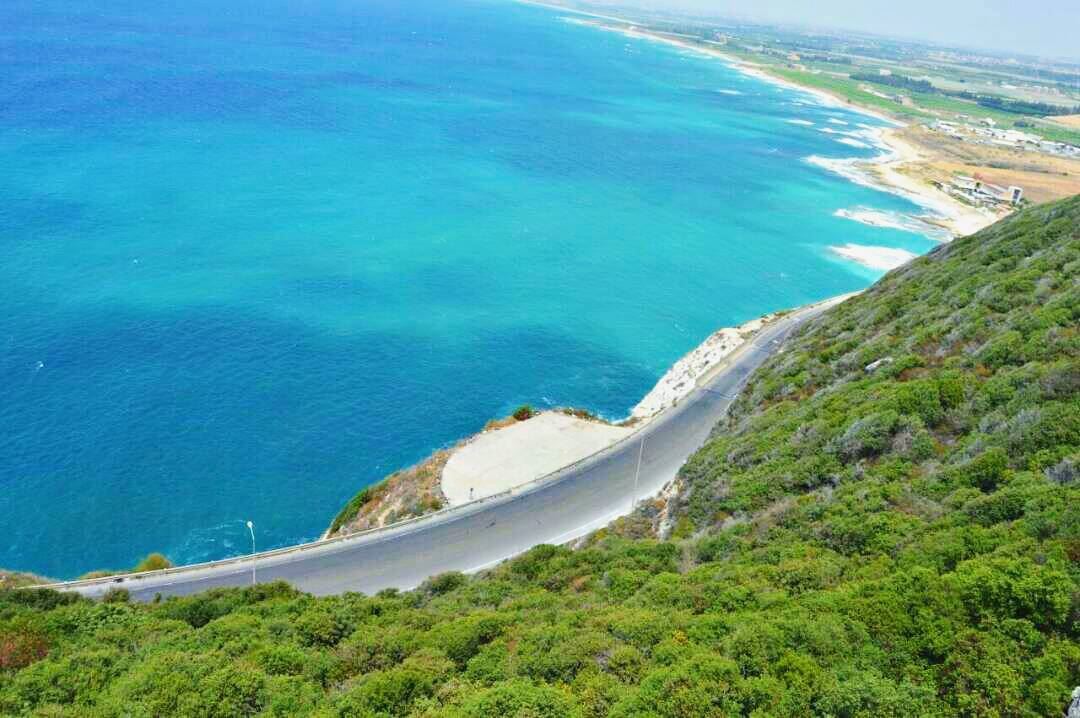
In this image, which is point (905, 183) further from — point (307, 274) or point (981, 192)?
point (307, 274)

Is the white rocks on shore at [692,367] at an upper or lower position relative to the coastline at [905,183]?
lower

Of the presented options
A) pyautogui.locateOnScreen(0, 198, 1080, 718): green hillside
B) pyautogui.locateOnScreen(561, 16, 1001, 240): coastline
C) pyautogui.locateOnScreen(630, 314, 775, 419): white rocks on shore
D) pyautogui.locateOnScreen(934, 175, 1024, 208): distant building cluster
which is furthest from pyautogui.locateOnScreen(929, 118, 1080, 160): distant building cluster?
pyautogui.locateOnScreen(0, 198, 1080, 718): green hillside

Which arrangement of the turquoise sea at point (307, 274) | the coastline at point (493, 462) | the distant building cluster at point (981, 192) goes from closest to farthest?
the coastline at point (493, 462) < the turquoise sea at point (307, 274) < the distant building cluster at point (981, 192)

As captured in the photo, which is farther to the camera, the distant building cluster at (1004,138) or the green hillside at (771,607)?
the distant building cluster at (1004,138)

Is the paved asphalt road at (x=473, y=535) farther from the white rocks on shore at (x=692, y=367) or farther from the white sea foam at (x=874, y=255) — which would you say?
the white sea foam at (x=874, y=255)

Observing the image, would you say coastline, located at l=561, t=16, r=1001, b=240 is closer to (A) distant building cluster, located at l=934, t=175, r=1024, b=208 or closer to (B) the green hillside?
(A) distant building cluster, located at l=934, t=175, r=1024, b=208

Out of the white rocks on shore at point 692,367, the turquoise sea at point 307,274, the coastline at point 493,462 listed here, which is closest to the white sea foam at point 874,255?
the turquoise sea at point 307,274
